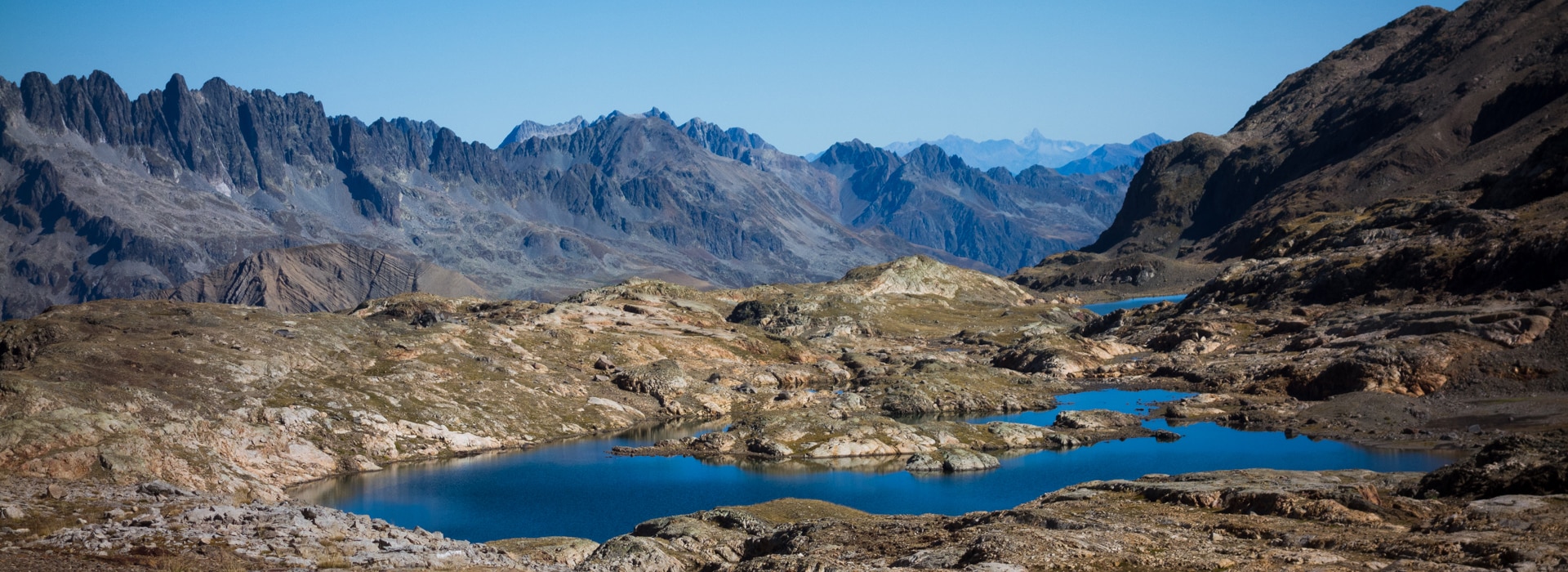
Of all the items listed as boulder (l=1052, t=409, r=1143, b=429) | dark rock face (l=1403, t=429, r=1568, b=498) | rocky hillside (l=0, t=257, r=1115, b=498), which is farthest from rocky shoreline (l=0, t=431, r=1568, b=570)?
boulder (l=1052, t=409, r=1143, b=429)

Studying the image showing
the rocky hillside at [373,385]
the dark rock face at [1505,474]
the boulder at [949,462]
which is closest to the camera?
the dark rock face at [1505,474]

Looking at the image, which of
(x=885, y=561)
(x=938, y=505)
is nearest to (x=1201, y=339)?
(x=938, y=505)

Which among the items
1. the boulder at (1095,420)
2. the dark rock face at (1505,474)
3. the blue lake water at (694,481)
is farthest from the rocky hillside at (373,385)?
the dark rock face at (1505,474)

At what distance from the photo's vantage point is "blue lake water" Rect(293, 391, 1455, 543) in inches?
3177

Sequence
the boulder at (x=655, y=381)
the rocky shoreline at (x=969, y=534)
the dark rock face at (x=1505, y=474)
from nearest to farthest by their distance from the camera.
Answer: the rocky shoreline at (x=969, y=534)
the dark rock face at (x=1505, y=474)
the boulder at (x=655, y=381)

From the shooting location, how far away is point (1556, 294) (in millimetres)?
129875

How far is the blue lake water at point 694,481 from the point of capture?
80688 mm

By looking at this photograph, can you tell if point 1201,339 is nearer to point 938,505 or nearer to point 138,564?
point 938,505

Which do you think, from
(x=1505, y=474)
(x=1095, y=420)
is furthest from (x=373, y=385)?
(x=1505, y=474)

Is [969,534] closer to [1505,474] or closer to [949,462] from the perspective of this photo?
[1505,474]

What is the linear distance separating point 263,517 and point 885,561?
24543 mm

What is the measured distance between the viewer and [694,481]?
9400cm

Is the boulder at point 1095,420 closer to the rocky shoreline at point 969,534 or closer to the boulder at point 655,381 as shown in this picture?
the boulder at point 655,381

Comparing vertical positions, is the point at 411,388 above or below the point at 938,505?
above
